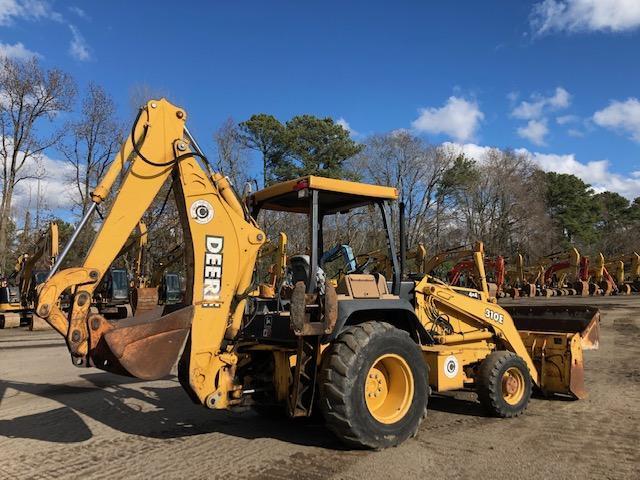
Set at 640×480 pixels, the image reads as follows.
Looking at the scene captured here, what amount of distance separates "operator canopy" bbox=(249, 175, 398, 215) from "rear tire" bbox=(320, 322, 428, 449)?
1381mm

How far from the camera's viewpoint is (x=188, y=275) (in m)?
4.91

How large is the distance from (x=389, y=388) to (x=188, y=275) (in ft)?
7.30

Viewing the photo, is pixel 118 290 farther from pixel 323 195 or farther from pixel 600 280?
pixel 600 280

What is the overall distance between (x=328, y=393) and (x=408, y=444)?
3.56 ft

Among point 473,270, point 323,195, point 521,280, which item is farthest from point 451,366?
point 521,280

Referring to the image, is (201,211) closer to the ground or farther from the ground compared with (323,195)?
closer to the ground

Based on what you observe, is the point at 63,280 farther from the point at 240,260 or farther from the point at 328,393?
the point at 328,393

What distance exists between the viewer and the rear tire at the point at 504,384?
6.22 m

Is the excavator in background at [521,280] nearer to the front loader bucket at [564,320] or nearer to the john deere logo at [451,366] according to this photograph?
the front loader bucket at [564,320]

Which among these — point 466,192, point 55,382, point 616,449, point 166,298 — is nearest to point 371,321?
point 616,449

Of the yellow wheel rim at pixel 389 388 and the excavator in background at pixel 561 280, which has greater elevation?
the excavator in background at pixel 561 280

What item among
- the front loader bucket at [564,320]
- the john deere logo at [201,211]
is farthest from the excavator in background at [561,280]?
the john deere logo at [201,211]

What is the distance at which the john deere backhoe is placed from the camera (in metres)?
4.59

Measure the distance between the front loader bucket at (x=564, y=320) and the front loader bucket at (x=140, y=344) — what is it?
18.5 feet
